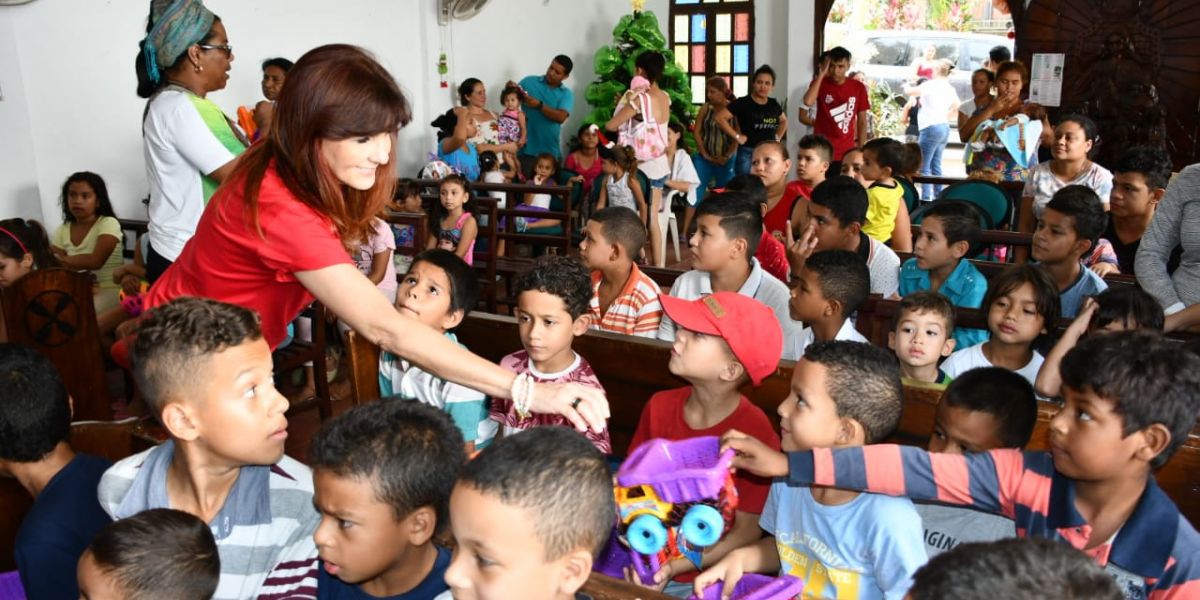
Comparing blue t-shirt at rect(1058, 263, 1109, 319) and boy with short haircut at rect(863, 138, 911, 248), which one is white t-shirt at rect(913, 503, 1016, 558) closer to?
blue t-shirt at rect(1058, 263, 1109, 319)

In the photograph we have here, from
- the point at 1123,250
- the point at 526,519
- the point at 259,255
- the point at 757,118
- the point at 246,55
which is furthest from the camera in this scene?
the point at 757,118

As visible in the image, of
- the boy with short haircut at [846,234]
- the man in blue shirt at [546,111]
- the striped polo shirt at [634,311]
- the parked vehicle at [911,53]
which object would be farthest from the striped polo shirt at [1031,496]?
the parked vehicle at [911,53]

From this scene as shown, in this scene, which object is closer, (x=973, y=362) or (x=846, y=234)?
(x=973, y=362)

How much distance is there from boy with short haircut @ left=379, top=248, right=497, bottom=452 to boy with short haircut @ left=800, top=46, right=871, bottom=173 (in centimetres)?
681

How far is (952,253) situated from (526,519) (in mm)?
2734

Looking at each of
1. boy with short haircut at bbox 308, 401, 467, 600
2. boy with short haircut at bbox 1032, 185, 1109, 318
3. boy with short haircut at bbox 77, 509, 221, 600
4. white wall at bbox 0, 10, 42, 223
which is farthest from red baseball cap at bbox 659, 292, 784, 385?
white wall at bbox 0, 10, 42, 223

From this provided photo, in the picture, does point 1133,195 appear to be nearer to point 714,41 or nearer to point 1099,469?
point 1099,469

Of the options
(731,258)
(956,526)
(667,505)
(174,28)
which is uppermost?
(174,28)

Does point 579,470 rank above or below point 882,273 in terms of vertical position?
above

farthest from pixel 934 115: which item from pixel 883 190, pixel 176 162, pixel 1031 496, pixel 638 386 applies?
pixel 1031 496

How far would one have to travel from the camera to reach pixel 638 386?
271 cm

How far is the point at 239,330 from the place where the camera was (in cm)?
181

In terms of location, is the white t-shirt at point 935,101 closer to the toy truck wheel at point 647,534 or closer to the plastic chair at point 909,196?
the plastic chair at point 909,196

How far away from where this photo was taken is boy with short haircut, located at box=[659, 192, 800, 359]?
3.43 m
